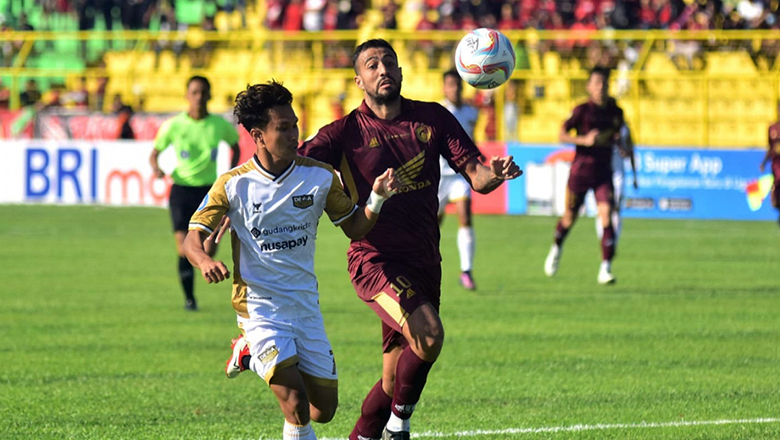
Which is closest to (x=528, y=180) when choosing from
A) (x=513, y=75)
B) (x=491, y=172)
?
(x=513, y=75)

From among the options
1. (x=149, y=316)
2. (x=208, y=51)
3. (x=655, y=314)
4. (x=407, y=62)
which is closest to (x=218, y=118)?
(x=149, y=316)

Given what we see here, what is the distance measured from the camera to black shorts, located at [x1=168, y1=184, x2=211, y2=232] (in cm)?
1213

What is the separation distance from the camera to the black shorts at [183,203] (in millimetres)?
12133

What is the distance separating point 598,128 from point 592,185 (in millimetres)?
656

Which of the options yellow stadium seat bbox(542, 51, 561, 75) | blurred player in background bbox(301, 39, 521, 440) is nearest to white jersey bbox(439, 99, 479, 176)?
blurred player in background bbox(301, 39, 521, 440)

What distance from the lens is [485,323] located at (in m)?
11.5

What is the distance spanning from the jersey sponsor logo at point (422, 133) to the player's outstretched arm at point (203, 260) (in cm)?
139

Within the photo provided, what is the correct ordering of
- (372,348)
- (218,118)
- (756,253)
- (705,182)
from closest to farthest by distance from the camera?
(372,348) < (218,118) < (756,253) < (705,182)

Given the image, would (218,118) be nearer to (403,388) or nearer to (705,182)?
(403,388)

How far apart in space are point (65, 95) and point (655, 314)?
21.5 metres

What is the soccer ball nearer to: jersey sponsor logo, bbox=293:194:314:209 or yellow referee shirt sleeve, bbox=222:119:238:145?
jersey sponsor logo, bbox=293:194:314:209

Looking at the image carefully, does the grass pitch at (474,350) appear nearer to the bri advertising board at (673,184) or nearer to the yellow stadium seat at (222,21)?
the bri advertising board at (673,184)

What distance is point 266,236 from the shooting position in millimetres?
5625

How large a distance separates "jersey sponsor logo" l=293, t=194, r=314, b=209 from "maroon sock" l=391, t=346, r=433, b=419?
975mm
